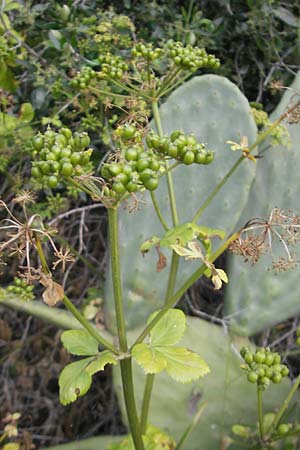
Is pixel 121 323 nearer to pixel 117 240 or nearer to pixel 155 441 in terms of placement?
pixel 117 240

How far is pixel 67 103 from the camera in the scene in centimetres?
135

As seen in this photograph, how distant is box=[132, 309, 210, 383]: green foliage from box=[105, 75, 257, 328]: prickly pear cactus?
48cm

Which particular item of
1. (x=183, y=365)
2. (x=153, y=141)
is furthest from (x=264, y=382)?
(x=153, y=141)

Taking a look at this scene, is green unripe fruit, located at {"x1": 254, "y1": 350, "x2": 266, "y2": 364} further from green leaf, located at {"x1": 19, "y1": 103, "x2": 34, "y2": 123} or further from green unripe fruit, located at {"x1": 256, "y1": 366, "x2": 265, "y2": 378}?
green leaf, located at {"x1": 19, "y1": 103, "x2": 34, "y2": 123}

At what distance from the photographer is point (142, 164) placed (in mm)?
600

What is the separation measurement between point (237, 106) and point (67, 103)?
41 cm

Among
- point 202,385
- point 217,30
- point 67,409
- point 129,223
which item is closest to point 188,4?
point 217,30

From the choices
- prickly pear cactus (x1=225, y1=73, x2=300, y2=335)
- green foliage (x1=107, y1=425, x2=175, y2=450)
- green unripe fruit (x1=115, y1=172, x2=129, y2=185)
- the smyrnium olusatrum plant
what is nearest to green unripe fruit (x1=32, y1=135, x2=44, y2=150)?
the smyrnium olusatrum plant

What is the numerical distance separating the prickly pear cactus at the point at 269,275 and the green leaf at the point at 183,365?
0.57m

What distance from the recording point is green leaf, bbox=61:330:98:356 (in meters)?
0.72

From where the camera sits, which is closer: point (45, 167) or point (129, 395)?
point (45, 167)

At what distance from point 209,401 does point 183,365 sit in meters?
0.52

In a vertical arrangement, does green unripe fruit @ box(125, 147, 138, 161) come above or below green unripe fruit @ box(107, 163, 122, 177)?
above

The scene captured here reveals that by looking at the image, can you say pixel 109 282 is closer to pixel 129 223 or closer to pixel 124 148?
pixel 129 223
